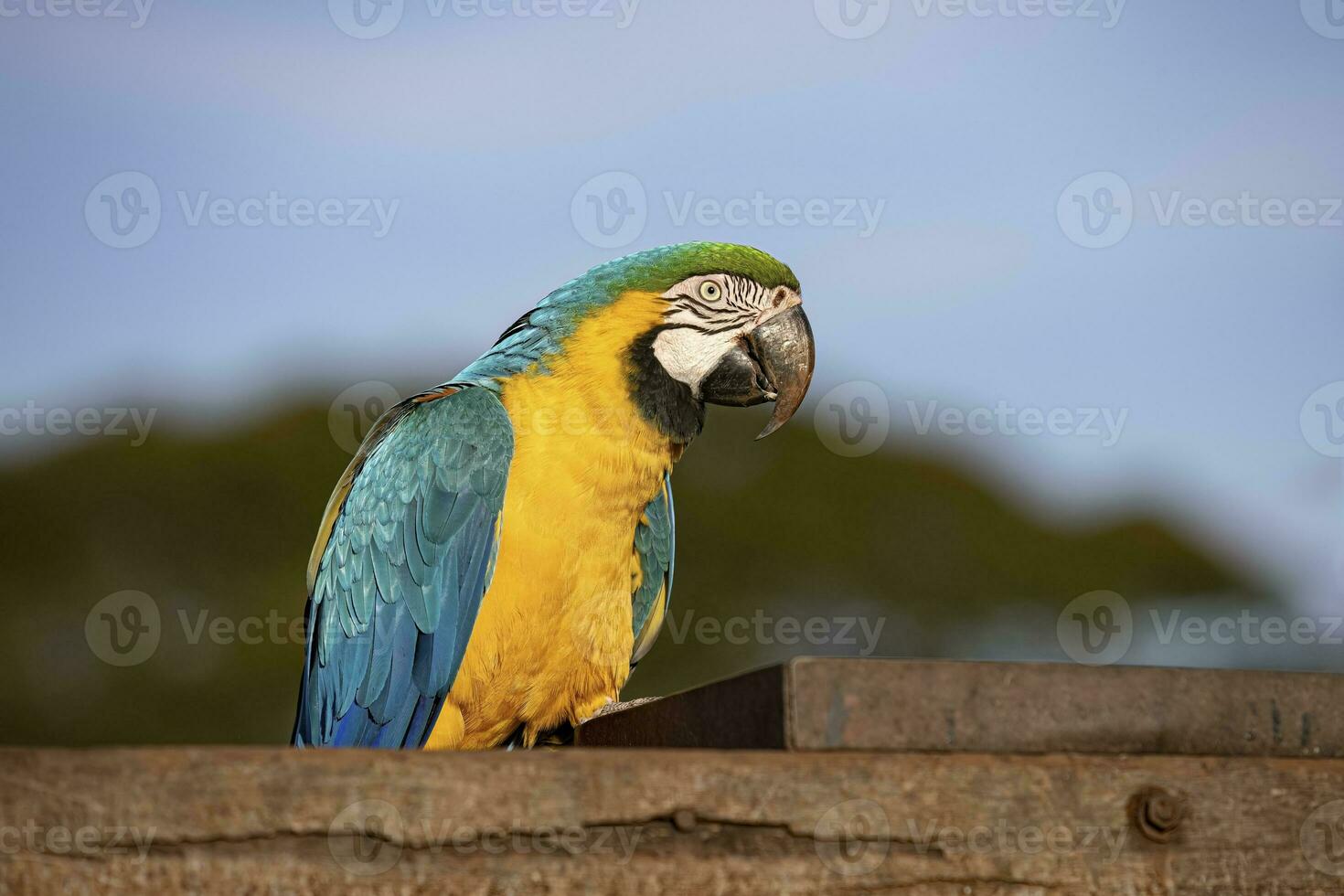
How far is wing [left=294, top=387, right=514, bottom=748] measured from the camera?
336 cm

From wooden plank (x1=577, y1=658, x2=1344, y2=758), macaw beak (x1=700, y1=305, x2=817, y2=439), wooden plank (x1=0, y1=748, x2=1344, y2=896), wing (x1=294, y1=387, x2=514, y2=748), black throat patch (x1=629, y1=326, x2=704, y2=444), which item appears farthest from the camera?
macaw beak (x1=700, y1=305, x2=817, y2=439)

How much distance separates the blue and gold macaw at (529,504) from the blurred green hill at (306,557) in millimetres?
14842

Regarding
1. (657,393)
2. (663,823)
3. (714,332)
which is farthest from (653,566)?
(663,823)

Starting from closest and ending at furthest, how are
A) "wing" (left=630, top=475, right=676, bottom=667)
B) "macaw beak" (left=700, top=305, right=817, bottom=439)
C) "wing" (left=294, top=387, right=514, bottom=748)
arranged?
"wing" (left=294, top=387, right=514, bottom=748) < "macaw beak" (left=700, top=305, right=817, bottom=439) < "wing" (left=630, top=475, right=676, bottom=667)

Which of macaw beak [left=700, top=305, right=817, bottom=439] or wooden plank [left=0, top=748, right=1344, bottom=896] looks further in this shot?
macaw beak [left=700, top=305, right=817, bottom=439]

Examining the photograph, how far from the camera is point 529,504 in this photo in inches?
133

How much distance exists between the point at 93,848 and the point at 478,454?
7.09 feet

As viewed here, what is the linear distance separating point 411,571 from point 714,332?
1128mm

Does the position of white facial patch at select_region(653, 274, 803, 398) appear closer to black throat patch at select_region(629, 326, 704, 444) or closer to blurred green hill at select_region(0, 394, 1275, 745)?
black throat patch at select_region(629, 326, 704, 444)

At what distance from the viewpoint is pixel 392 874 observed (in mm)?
1305

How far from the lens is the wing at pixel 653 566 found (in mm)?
3955

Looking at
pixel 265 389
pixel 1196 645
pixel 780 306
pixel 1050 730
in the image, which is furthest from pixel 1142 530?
pixel 1050 730

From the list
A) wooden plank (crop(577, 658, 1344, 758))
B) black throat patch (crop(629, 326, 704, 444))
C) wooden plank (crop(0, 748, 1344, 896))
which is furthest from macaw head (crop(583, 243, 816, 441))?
wooden plank (crop(0, 748, 1344, 896))

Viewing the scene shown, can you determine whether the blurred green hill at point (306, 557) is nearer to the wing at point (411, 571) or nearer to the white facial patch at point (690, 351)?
the white facial patch at point (690, 351)
